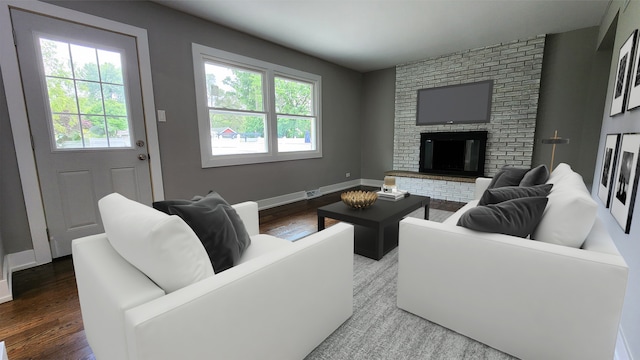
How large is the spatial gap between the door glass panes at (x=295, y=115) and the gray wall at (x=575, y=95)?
3.65m

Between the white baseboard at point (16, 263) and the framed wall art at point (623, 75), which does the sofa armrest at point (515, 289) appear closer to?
the framed wall art at point (623, 75)

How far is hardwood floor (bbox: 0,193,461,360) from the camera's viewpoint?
140 centimetres

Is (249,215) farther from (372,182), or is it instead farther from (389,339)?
(372,182)

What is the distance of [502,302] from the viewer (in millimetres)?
1237

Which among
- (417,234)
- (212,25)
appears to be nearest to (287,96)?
(212,25)

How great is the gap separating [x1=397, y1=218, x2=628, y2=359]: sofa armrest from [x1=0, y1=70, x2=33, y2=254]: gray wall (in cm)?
310

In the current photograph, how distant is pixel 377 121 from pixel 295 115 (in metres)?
2.12

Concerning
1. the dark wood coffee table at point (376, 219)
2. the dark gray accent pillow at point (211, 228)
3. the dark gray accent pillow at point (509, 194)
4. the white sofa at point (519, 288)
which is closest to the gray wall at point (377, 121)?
the dark wood coffee table at point (376, 219)

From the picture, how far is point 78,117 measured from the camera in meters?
2.43

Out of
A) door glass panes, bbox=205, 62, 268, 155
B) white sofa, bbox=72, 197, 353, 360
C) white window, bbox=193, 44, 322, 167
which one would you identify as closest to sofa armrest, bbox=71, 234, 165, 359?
white sofa, bbox=72, 197, 353, 360

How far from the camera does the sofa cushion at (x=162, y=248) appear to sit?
2.69 feet

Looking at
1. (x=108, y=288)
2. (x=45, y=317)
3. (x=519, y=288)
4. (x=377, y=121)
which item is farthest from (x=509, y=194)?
(x=377, y=121)

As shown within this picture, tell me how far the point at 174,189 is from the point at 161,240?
2.59 meters

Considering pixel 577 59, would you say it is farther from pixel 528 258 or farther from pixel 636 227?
pixel 528 258
